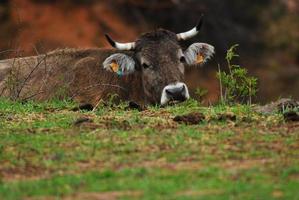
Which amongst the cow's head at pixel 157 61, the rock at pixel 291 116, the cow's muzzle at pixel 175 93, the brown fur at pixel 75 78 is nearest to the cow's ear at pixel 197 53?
the cow's head at pixel 157 61

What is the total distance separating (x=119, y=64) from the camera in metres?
15.2

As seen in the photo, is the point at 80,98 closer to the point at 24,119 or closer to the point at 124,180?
the point at 24,119

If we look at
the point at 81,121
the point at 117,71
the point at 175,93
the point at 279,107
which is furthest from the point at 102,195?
the point at 117,71

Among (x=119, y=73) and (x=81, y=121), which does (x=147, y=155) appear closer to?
(x=81, y=121)

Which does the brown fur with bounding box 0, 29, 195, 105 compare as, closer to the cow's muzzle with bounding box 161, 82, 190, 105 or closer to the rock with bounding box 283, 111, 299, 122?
the cow's muzzle with bounding box 161, 82, 190, 105

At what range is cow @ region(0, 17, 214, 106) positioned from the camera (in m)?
14.7

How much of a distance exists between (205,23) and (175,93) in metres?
18.4

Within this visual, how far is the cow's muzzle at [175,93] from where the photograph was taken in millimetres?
14133

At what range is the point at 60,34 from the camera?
31.7 metres

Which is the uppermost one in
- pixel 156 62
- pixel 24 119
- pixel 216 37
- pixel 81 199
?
pixel 216 37

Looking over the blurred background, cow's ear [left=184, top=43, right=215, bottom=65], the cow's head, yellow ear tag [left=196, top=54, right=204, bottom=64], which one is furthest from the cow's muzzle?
the blurred background

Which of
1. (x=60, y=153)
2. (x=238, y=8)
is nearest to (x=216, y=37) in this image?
(x=238, y=8)

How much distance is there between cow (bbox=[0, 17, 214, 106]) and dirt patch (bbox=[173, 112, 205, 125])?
3788 millimetres

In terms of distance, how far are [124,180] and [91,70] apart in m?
8.01
